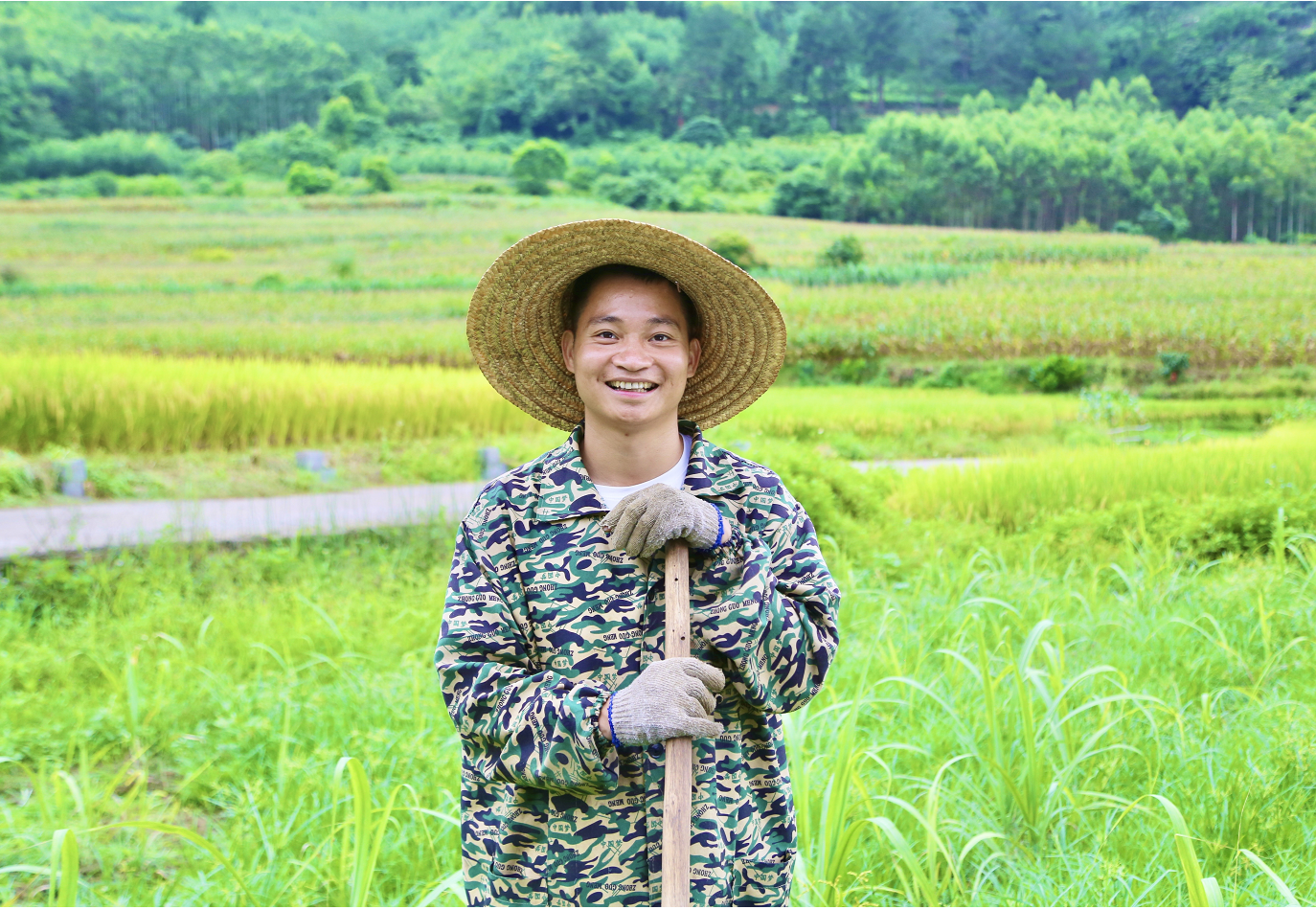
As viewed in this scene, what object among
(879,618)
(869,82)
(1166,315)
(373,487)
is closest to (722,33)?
(869,82)

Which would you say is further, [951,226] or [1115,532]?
[951,226]

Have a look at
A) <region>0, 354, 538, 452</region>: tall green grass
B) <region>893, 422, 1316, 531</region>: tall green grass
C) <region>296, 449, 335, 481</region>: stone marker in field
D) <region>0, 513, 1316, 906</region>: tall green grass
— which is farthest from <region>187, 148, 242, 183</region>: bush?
<region>893, 422, 1316, 531</region>: tall green grass

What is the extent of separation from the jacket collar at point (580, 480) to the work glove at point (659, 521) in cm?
8

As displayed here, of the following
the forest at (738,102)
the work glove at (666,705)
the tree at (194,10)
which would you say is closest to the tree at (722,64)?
the forest at (738,102)

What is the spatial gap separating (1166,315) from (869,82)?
206 centimetres

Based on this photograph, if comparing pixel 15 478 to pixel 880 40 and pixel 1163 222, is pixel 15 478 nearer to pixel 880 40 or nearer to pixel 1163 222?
pixel 880 40

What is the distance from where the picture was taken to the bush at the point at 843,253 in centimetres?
540

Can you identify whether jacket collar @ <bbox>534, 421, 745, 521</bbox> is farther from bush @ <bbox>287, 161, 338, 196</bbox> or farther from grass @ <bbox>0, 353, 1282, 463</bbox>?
bush @ <bbox>287, 161, 338, 196</bbox>

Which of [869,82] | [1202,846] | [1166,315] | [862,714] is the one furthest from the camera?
[869,82]

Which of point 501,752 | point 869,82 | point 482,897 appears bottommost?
point 482,897

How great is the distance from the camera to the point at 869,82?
18.0ft

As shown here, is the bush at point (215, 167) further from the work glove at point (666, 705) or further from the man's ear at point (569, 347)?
the work glove at point (666, 705)

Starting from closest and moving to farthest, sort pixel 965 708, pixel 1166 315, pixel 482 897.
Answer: pixel 482 897 < pixel 965 708 < pixel 1166 315

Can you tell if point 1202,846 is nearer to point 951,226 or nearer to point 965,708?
point 965,708
